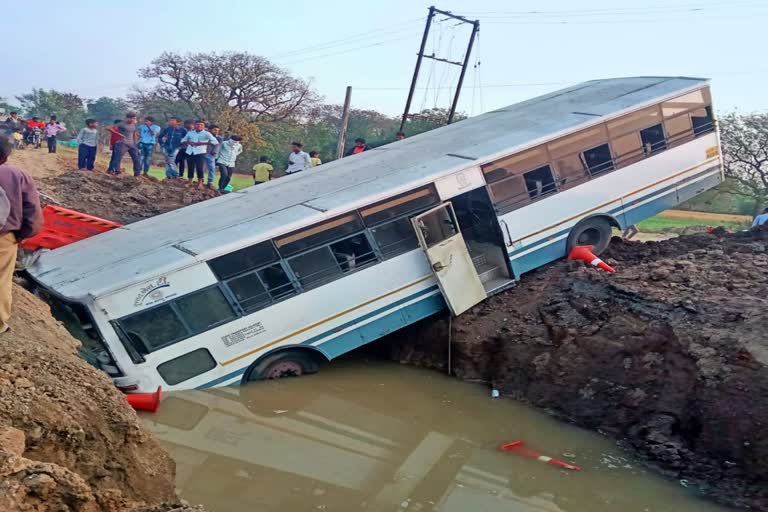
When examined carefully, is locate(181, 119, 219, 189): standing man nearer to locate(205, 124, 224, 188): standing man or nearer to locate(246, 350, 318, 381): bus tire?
locate(205, 124, 224, 188): standing man

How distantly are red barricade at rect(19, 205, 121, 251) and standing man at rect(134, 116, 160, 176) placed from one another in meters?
6.25

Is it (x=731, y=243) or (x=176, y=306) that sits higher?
(x=176, y=306)

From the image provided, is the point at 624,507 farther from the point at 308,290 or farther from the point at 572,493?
the point at 308,290

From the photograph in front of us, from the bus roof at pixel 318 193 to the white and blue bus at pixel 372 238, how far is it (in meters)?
0.03

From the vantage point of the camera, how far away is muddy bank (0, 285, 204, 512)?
129 inches

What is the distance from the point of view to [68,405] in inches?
171

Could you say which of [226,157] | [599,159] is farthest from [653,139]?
[226,157]

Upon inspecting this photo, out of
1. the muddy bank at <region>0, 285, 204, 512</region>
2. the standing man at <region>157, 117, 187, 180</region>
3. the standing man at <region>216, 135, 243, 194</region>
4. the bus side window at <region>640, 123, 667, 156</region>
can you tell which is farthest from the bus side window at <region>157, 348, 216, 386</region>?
the standing man at <region>157, 117, 187, 180</region>

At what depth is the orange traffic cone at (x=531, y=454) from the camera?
7336 millimetres

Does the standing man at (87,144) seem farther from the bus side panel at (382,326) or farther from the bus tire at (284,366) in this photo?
the bus side panel at (382,326)

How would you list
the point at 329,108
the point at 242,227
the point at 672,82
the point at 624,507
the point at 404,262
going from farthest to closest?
1. the point at 329,108
2. the point at 672,82
3. the point at 404,262
4. the point at 242,227
5. the point at 624,507

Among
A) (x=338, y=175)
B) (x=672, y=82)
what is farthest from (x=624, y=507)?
(x=672, y=82)

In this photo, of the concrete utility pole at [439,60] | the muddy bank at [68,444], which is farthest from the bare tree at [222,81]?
the muddy bank at [68,444]

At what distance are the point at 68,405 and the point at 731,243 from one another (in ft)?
34.8
